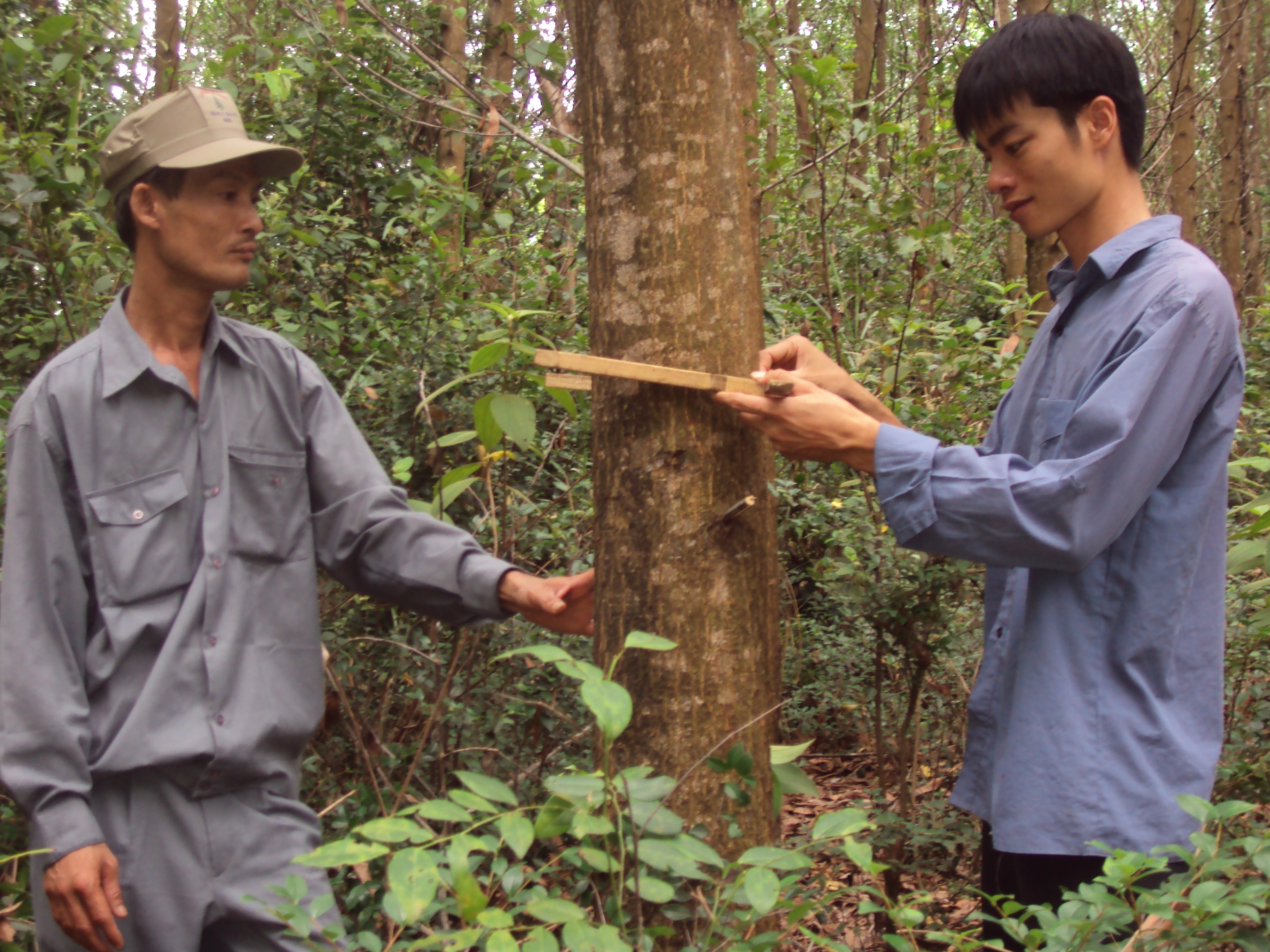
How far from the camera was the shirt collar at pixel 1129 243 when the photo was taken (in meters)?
1.86

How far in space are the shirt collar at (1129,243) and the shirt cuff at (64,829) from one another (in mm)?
1958

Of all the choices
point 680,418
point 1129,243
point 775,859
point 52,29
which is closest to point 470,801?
point 775,859

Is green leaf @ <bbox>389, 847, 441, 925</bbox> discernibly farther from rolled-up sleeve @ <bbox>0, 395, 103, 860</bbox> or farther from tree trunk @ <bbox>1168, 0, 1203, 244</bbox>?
tree trunk @ <bbox>1168, 0, 1203, 244</bbox>

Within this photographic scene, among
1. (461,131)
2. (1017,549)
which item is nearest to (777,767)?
(1017,549)

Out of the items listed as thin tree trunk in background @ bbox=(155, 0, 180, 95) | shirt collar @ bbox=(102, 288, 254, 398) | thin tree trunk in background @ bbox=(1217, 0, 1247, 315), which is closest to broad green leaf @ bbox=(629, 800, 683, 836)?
shirt collar @ bbox=(102, 288, 254, 398)

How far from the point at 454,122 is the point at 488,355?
97.4 inches

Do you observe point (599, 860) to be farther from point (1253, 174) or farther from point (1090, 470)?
point (1253, 174)

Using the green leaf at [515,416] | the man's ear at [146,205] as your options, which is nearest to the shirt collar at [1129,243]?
the green leaf at [515,416]

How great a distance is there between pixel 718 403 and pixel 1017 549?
1.77 ft

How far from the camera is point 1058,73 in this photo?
1.88m

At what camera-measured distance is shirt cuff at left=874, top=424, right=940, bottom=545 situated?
1.79 meters

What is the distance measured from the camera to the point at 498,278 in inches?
179

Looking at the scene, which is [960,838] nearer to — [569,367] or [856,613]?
[856,613]

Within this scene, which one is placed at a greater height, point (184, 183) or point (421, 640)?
point (184, 183)
